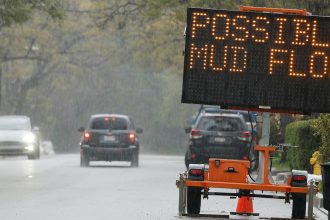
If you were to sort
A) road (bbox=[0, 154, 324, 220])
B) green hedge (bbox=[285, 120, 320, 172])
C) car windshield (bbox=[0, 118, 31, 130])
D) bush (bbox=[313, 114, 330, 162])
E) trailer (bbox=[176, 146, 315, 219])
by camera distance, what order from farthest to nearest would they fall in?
car windshield (bbox=[0, 118, 31, 130]) < green hedge (bbox=[285, 120, 320, 172]) < bush (bbox=[313, 114, 330, 162]) < road (bbox=[0, 154, 324, 220]) < trailer (bbox=[176, 146, 315, 219])

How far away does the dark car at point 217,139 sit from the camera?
33.1m

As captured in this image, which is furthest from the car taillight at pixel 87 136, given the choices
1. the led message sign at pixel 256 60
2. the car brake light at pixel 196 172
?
the led message sign at pixel 256 60

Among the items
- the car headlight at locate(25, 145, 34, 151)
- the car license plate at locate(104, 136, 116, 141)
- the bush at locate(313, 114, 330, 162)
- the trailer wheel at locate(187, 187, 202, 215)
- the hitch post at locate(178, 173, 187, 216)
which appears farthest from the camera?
the car headlight at locate(25, 145, 34, 151)

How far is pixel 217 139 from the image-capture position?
109ft

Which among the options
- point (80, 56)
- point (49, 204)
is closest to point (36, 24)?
point (80, 56)

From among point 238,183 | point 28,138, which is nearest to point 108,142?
point 28,138

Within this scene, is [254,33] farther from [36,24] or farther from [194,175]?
[36,24]

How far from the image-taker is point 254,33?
16.0 m

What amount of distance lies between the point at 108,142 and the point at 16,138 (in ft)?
29.0

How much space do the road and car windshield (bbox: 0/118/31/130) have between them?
1464 cm

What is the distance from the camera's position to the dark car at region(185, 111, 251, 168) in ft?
109

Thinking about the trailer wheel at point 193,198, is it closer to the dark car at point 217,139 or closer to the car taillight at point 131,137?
the dark car at point 217,139

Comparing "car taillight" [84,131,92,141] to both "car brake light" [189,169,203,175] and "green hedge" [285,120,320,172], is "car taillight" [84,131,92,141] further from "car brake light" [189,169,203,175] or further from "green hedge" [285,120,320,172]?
"car brake light" [189,169,203,175]

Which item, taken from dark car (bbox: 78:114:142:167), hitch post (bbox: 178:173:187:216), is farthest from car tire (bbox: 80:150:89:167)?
hitch post (bbox: 178:173:187:216)
